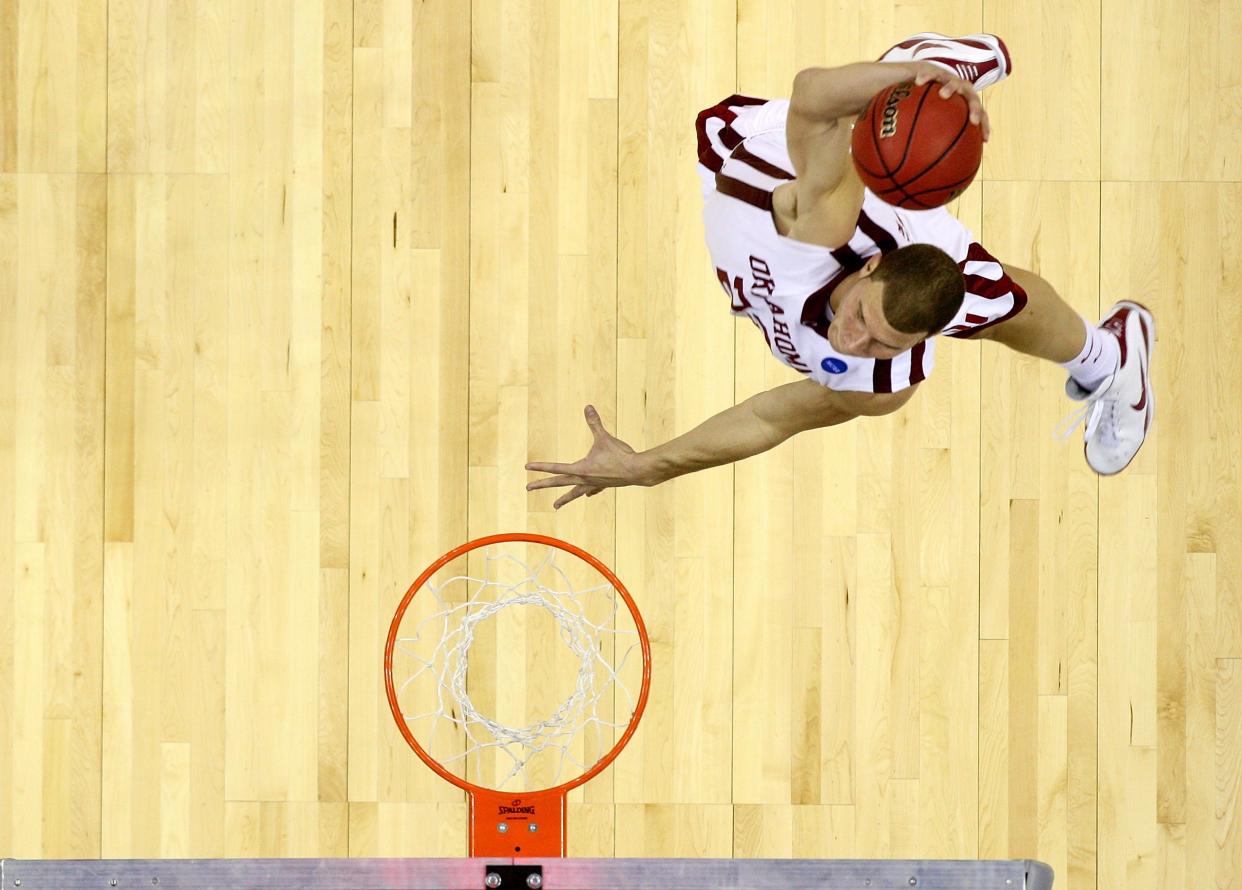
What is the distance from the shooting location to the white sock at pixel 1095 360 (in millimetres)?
2902

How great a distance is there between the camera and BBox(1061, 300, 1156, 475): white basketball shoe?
301 centimetres

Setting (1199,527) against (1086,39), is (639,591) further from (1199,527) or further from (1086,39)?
(1086,39)

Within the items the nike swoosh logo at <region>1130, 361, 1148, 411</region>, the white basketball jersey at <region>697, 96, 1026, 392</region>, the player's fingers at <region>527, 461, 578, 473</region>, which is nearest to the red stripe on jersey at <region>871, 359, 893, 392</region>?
the white basketball jersey at <region>697, 96, 1026, 392</region>

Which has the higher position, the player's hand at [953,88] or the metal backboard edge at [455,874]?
the player's hand at [953,88]

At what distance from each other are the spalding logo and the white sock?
1103 millimetres

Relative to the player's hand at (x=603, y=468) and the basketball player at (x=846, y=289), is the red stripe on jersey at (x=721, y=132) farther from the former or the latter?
the player's hand at (x=603, y=468)

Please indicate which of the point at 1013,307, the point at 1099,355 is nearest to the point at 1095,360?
the point at 1099,355

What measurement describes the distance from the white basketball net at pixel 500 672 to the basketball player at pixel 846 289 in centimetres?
43

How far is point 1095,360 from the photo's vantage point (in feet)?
9.60

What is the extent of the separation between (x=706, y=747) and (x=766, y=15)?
79.2 inches

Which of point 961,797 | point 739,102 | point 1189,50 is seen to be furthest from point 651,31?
point 961,797

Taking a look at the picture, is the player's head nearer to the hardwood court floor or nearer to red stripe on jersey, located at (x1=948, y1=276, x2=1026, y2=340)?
red stripe on jersey, located at (x1=948, y1=276, x2=1026, y2=340)

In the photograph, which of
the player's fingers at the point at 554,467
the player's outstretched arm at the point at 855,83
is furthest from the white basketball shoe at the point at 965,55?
the player's fingers at the point at 554,467

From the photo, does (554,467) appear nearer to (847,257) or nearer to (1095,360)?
(847,257)
